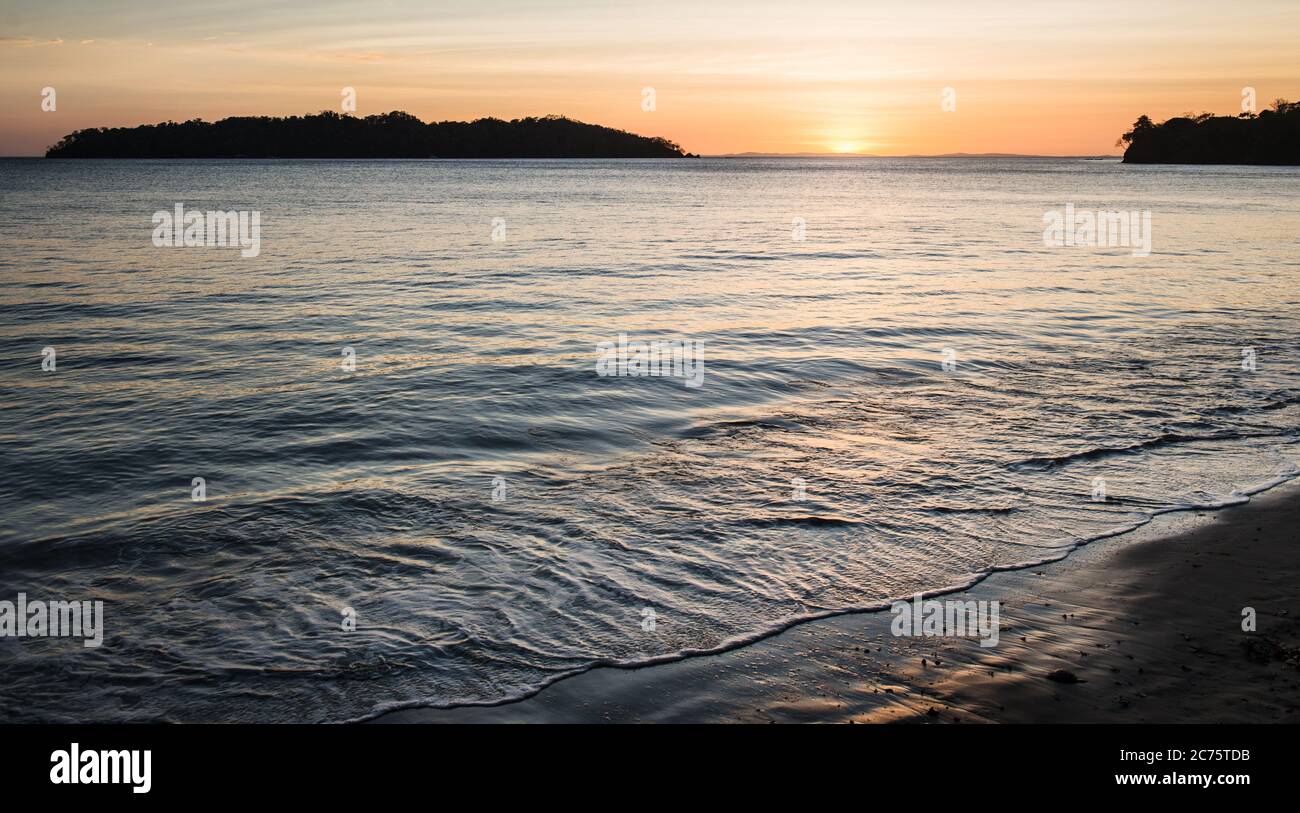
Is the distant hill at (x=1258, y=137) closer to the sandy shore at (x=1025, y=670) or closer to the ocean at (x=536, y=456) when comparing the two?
the ocean at (x=536, y=456)

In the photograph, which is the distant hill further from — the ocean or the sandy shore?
the sandy shore

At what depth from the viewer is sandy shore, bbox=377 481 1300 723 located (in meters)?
5.92

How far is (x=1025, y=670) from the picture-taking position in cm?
643

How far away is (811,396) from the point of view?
16016 mm

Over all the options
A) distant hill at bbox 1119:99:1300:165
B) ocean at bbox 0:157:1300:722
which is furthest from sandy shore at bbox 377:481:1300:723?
distant hill at bbox 1119:99:1300:165

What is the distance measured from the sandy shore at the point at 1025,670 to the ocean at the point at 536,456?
0.37 meters

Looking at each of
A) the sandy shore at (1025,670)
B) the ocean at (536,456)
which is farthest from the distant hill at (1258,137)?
the sandy shore at (1025,670)

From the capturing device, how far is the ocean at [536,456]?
717 centimetres

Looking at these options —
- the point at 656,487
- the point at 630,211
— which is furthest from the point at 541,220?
the point at 656,487

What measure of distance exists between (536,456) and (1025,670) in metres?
7.58

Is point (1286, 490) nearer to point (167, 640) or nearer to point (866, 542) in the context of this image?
point (866, 542)

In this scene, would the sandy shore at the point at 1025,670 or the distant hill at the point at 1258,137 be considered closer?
the sandy shore at the point at 1025,670

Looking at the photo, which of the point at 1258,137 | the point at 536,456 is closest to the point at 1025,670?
the point at 536,456
